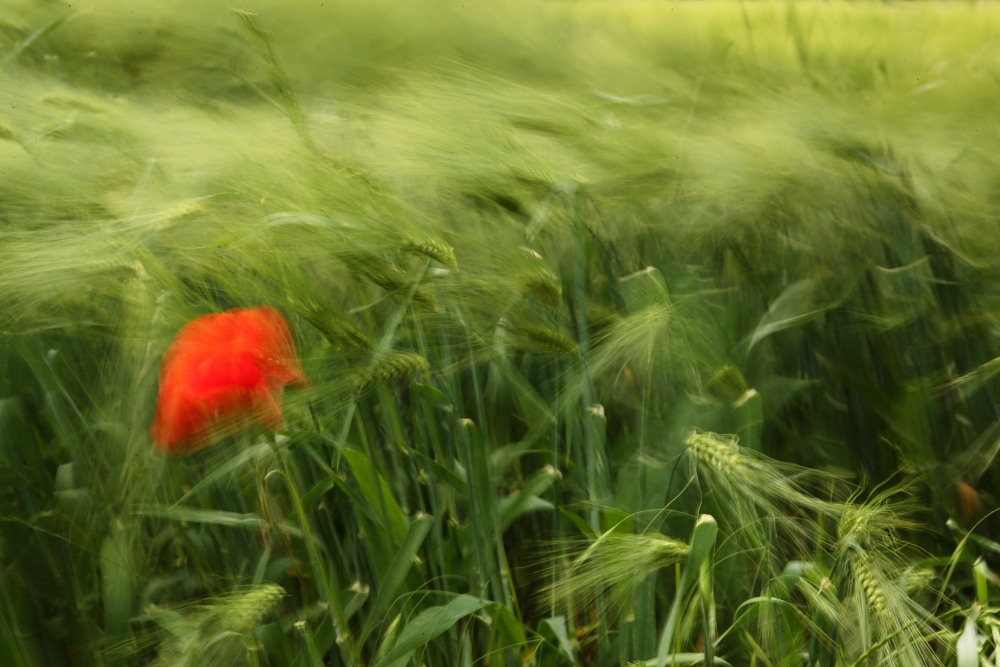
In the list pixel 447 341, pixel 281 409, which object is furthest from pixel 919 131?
pixel 281 409

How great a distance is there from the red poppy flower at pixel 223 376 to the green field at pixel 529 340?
2 centimetres

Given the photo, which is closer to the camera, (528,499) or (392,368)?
(392,368)

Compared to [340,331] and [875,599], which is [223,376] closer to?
[340,331]

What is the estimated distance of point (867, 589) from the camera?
45 cm

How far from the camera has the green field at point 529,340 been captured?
1.77 feet

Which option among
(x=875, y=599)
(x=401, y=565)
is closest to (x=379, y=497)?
(x=401, y=565)

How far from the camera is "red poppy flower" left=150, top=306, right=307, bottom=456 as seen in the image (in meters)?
0.49

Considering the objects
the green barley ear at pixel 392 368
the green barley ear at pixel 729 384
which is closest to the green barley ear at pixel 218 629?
the green barley ear at pixel 392 368

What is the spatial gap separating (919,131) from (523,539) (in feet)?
1.21

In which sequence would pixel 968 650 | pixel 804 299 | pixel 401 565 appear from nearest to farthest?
1. pixel 968 650
2. pixel 401 565
3. pixel 804 299

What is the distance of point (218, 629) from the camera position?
21.0 inches

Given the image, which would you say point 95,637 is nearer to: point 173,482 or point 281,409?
point 173,482

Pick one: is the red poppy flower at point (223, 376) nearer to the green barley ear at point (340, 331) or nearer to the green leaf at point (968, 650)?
the green barley ear at point (340, 331)

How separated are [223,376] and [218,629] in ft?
0.45
